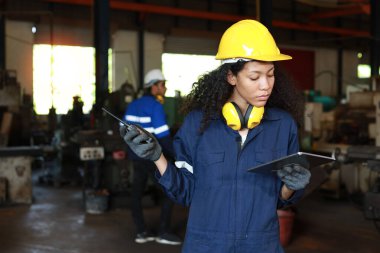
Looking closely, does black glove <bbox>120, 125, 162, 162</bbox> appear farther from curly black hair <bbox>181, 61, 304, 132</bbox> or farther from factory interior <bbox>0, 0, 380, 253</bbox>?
factory interior <bbox>0, 0, 380, 253</bbox>

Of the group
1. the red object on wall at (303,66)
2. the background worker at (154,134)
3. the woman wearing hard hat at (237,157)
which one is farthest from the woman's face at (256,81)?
the red object on wall at (303,66)

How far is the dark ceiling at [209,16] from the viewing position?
8.54 m

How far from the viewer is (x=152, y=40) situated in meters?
9.94

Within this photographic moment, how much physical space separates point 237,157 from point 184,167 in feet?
0.54

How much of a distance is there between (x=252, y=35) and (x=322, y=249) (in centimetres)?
239

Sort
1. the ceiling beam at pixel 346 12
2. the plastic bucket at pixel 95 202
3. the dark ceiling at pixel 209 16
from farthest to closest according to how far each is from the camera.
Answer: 1. the dark ceiling at pixel 209 16
2. the ceiling beam at pixel 346 12
3. the plastic bucket at pixel 95 202

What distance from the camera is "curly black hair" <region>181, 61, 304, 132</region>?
1.40m

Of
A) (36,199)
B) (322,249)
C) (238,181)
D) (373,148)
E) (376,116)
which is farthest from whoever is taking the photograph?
(36,199)

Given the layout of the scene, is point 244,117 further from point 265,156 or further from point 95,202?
point 95,202

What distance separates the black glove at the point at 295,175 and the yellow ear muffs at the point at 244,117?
0.15 meters

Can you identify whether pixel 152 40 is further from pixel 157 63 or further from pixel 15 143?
pixel 15 143

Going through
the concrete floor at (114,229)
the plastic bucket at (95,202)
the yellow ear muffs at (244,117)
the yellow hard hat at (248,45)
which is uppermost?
the yellow hard hat at (248,45)

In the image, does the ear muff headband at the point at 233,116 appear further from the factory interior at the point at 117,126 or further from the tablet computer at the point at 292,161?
the factory interior at the point at 117,126

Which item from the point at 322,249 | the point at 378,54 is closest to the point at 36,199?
the point at 322,249
